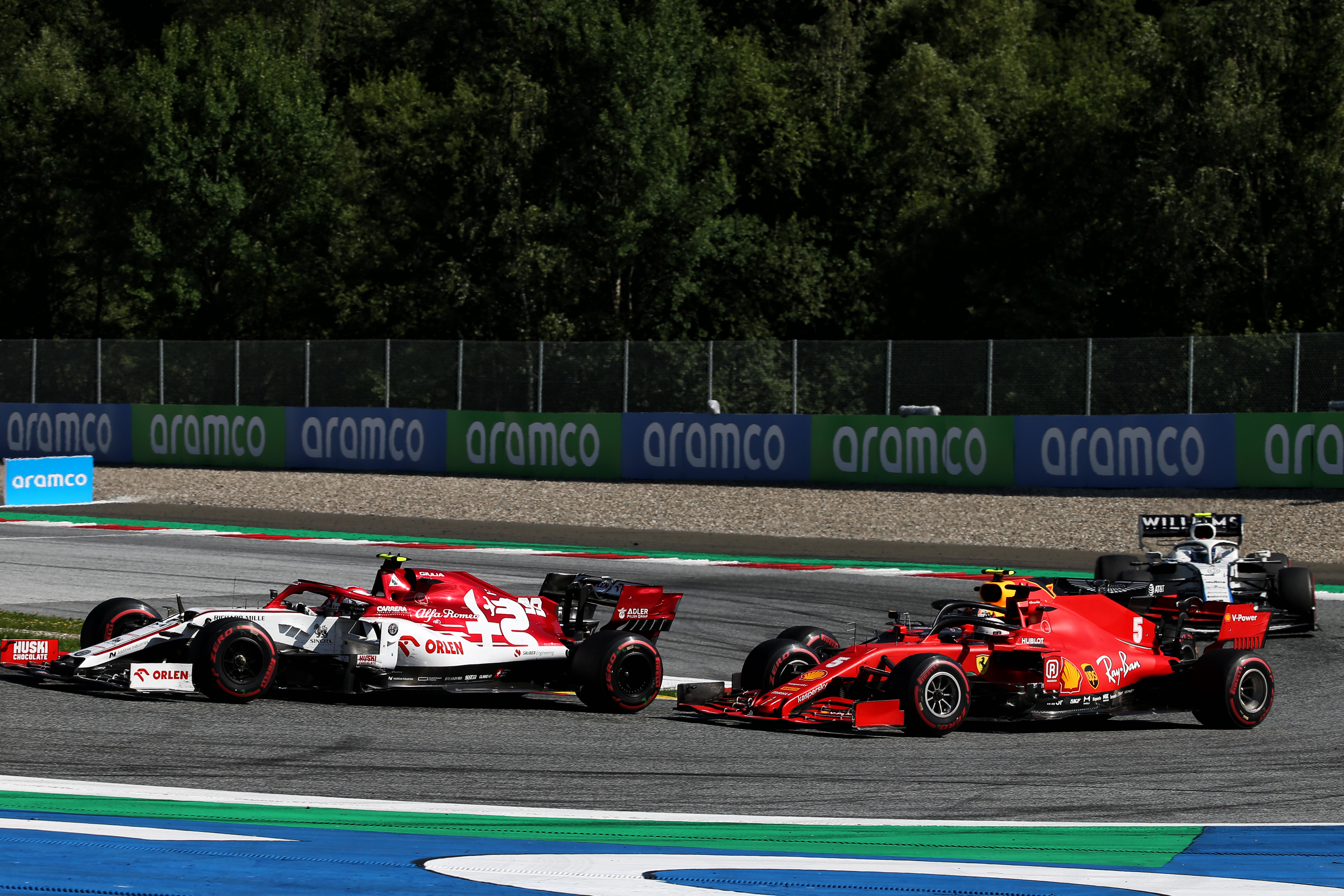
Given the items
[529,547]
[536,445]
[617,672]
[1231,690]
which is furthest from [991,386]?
[617,672]

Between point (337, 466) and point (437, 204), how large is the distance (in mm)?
14447

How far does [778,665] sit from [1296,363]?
728 inches

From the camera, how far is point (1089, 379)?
27.9m

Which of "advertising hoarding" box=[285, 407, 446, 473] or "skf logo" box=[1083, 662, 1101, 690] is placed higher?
"advertising hoarding" box=[285, 407, 446, 473]

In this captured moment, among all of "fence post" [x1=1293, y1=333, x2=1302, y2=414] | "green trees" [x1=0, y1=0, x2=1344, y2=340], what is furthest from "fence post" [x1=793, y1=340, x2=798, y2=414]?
"green trees" [x1=0, y1=0, x2=1344, y2=340]

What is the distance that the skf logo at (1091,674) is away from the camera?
10.6m

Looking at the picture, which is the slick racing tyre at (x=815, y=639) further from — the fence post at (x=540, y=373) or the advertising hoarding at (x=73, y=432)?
the advertising hoarding at (x=73, y=432)

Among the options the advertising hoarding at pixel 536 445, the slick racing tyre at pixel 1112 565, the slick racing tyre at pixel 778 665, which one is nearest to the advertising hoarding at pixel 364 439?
the advertising hoarding at pixel 536 445

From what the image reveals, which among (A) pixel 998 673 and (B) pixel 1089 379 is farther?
(B) pixel 1089 379

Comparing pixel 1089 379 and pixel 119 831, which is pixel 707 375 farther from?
pixel 119 831

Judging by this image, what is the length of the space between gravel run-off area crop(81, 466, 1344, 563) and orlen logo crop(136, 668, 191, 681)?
594 inches

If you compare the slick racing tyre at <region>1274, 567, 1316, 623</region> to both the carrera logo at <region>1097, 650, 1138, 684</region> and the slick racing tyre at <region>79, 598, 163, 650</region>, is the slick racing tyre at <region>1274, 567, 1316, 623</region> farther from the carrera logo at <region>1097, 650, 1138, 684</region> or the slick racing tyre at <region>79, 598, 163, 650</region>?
the slick racing tyre at <region>79, 598, 163, 650</region>

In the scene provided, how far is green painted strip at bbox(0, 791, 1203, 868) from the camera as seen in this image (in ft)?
22.8

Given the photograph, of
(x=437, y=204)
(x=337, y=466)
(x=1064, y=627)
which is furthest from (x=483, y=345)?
(x=1064, y=627)
